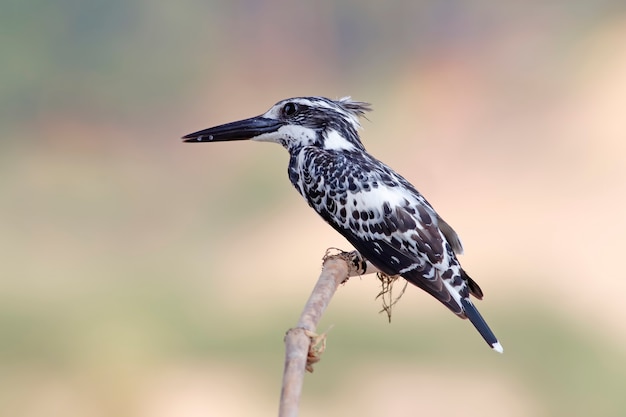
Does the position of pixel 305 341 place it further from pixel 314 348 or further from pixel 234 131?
pixel 234 131

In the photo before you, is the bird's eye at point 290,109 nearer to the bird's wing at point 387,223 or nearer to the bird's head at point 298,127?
the bird's head at point 298,127

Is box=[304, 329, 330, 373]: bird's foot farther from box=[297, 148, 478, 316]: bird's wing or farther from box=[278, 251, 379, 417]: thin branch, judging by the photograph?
box=[297, 148, 478, 316]: bird's wing

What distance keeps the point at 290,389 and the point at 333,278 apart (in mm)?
611

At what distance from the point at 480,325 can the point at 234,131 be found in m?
0.74

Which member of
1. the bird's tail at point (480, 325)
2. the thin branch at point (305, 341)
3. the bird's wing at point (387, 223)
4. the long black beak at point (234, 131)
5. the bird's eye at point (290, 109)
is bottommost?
the thin branch at point (305, 341)

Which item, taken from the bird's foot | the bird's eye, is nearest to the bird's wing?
the bird's eye

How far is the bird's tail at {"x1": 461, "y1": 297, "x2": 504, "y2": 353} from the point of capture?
1685 millimetres

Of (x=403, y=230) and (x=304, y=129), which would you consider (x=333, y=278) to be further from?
(x=304, y=129)

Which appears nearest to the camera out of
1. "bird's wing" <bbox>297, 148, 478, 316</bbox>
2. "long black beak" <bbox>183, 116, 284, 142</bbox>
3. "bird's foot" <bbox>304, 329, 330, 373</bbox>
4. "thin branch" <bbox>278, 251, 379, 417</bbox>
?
"thin branch" <bbox>278, 251, 379, 417</bbox>

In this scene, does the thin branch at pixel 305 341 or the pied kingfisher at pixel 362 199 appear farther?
the pied kingfisher at pixel 362 199

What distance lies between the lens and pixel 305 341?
133cm

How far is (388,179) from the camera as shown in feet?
6.19

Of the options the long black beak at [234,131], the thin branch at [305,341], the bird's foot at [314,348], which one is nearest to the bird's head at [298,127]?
the long black beak at [234,131]

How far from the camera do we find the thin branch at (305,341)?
3.82 feet
